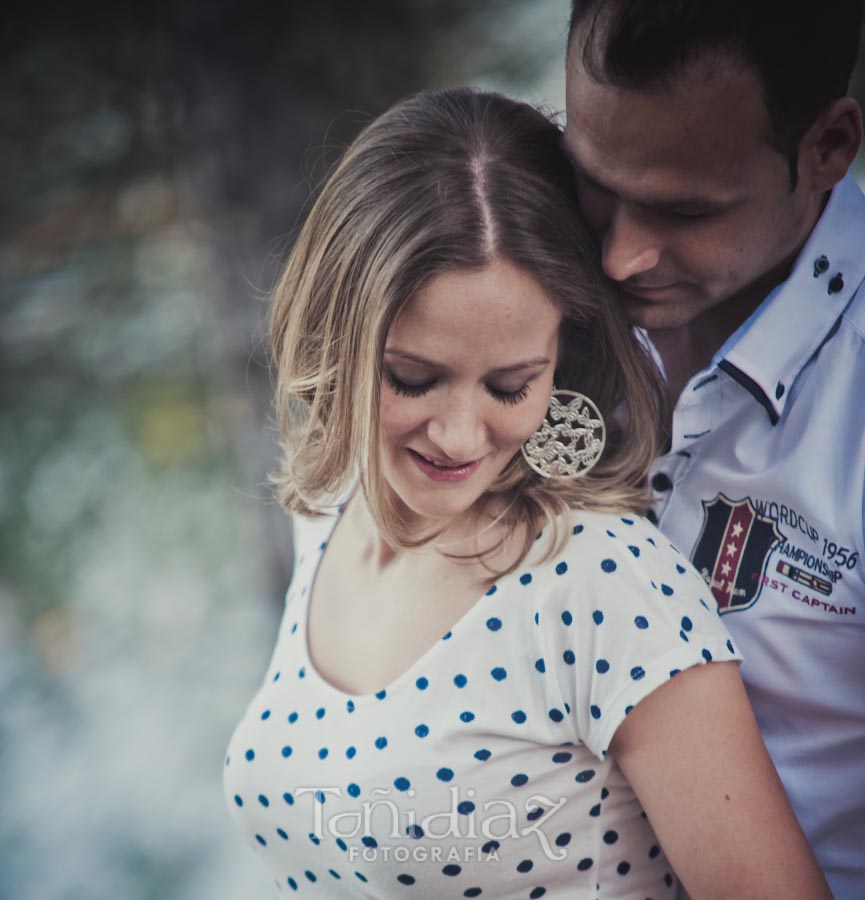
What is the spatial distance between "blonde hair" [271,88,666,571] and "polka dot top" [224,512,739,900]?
10cm

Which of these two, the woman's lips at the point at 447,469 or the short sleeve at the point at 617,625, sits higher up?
the woman's lips at the point at 447,469

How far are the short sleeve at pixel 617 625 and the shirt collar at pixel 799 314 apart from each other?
0.29 m

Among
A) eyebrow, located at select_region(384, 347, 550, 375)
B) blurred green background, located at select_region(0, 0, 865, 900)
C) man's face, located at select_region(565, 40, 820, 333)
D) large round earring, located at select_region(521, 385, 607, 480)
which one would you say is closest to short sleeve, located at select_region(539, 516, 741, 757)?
large round earring, located at select_region(521, 385, 607, 480)

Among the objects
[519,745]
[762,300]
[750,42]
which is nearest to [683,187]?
[750,42]

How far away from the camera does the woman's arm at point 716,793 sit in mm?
1257

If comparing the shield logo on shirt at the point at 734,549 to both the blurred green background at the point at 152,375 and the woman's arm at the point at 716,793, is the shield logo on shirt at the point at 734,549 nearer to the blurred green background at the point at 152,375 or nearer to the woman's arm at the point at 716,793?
the woman's arm at the point at 716,793

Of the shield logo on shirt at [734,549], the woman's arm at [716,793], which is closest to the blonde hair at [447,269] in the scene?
the shield logo on shirt at [734,549]

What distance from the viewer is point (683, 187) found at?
1.35 metres

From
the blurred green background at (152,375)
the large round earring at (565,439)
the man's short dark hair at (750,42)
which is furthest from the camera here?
the blurred green background at (152,375)

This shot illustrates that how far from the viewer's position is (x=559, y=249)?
1382 millimetres

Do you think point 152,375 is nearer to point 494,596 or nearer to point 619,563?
point 494,596

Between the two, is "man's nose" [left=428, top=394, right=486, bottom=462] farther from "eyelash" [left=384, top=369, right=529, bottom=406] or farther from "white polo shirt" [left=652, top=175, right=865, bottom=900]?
"white polo shirt" [left=652, top=175, right=865, bottom=900]

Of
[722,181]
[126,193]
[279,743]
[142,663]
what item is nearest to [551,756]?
[279,743]

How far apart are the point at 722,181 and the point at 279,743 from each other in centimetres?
105
